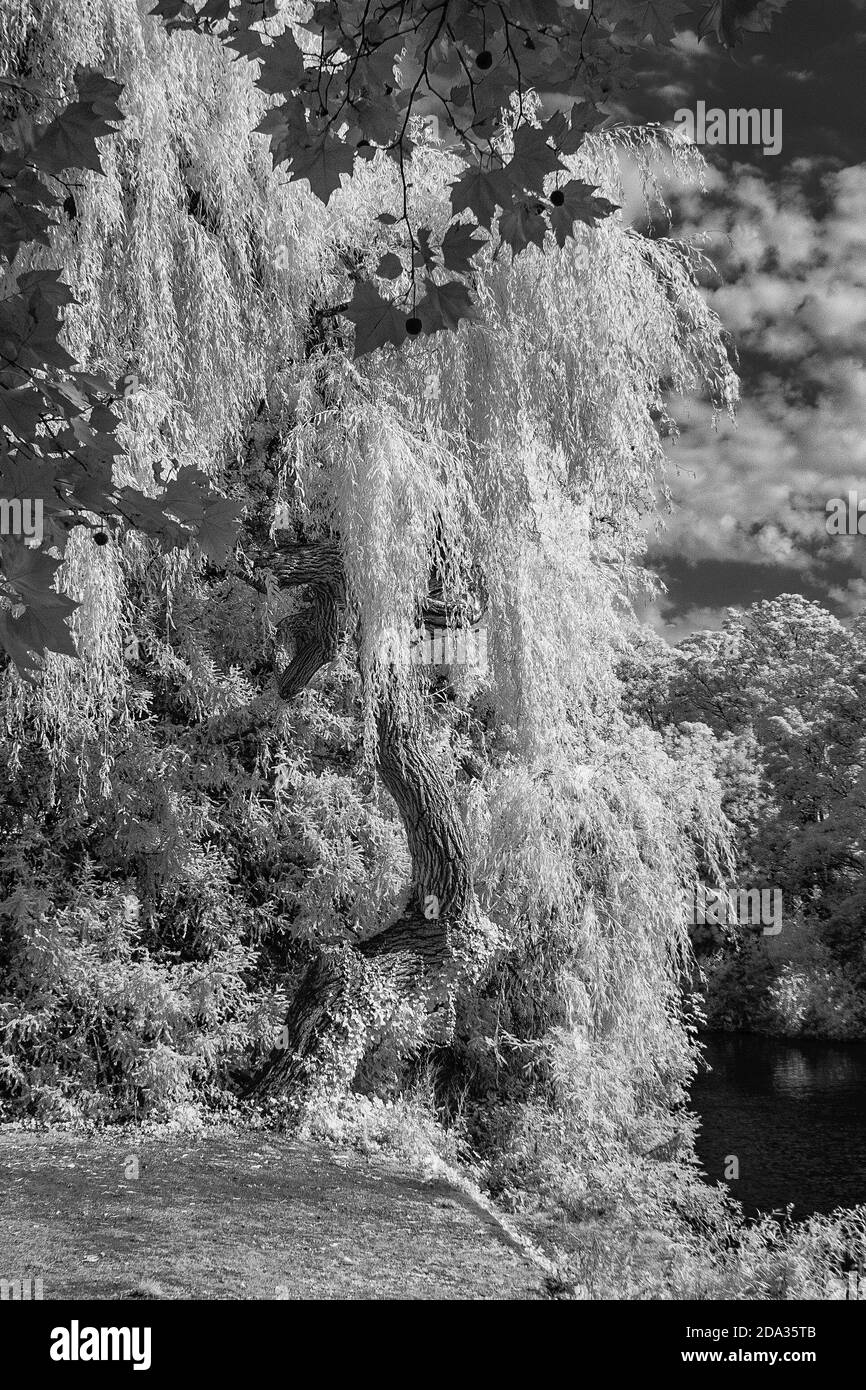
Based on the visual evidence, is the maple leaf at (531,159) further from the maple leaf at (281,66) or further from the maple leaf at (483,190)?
the maple leaf at (281,66)

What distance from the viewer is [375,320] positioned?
4.96 feet

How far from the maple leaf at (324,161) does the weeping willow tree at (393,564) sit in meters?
2.03

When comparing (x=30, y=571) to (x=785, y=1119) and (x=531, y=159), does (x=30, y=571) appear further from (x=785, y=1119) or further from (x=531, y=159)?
(x=785, y=1119)

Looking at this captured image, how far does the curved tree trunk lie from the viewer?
16.4ft

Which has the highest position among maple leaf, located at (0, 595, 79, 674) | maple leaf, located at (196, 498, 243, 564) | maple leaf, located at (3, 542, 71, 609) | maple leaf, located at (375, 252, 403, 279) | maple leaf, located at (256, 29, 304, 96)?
maple leaf, located at (256, 29, 304, 96)

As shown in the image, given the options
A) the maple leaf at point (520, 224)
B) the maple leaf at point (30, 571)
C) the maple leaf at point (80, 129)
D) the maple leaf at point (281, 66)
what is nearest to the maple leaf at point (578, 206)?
the maple leaf at point (520, 224)

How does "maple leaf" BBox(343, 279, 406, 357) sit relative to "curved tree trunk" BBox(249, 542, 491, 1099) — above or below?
above

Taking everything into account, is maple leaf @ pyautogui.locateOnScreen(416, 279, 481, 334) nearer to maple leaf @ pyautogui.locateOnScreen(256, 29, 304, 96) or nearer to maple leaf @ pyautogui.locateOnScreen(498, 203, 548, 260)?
maple leaf @ pyautogui.locateOnScreen(498, 203, 548, 260)

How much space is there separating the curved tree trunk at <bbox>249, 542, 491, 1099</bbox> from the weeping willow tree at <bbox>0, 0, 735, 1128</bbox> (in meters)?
0.01

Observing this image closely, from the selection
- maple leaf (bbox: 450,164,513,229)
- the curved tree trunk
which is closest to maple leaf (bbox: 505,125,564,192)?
maple leaf (bbox: 450,164,513,229)

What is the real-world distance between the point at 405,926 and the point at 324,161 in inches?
155

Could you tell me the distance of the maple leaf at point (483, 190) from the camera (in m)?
1.59

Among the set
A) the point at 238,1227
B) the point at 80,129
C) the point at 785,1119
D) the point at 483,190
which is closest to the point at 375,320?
the point at 483,190
